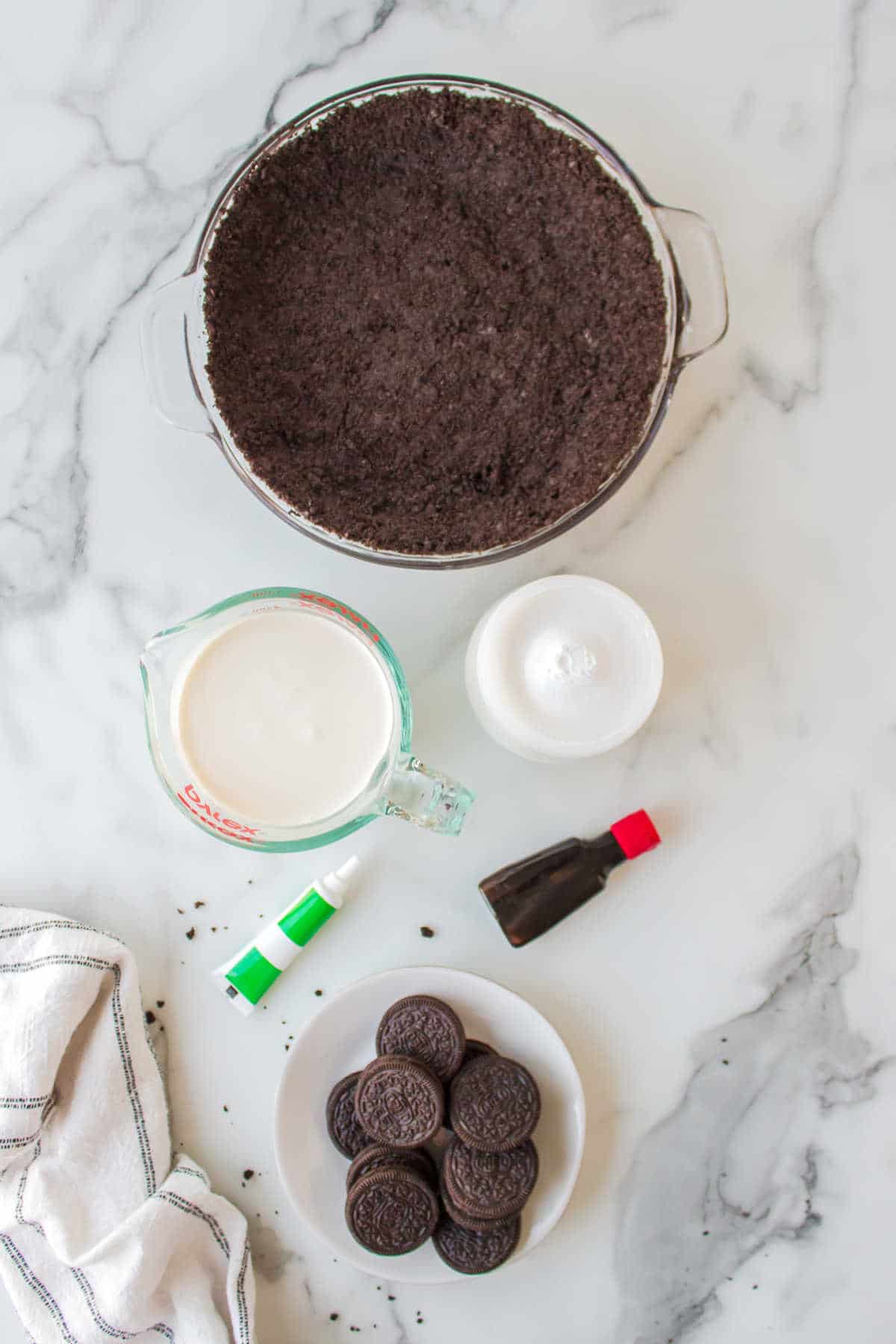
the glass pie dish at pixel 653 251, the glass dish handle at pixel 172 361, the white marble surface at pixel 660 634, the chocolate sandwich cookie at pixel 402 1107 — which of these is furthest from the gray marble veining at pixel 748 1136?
the glass dish handle at pixel 172 361

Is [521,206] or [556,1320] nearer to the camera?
[521,206]

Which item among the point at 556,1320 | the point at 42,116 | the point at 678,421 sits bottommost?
the point at 556,1320

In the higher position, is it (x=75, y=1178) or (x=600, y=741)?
(x=600, y=741)

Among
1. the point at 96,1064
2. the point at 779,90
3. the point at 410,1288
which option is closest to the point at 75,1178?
the point at 96,1064

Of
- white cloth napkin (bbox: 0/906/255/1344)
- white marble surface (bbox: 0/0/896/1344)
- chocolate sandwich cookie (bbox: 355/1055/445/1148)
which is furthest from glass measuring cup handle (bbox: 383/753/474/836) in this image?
white cloth napkin (bbox: 0/906/255/1344)

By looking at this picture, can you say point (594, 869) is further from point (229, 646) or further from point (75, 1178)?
point (75, 1178)

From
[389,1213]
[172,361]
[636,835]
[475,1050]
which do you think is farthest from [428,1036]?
[172,361]
